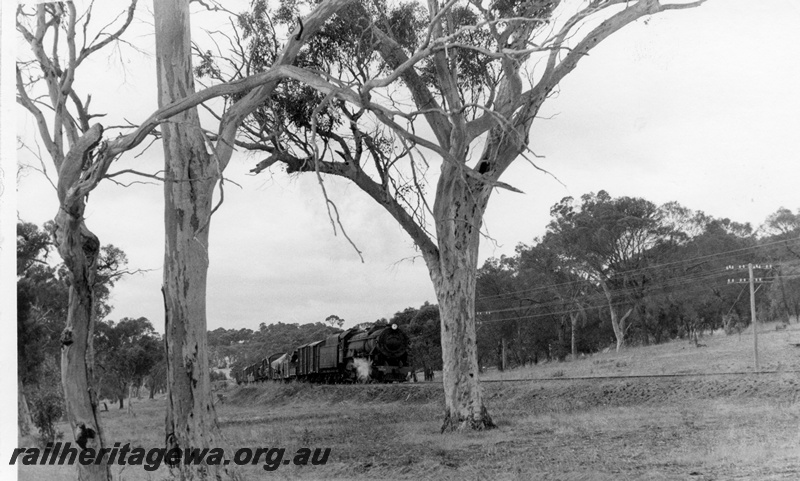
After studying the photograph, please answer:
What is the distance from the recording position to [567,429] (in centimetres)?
921

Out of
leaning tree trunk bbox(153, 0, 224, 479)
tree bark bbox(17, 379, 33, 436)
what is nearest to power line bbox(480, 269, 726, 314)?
tree bark bbox(17, 379, 33, 436)

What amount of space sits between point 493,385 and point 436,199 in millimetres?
6613

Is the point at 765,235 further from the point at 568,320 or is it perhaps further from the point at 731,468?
the point at 731,468

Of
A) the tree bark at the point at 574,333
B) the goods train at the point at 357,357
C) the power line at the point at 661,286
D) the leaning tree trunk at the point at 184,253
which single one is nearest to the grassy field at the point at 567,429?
the leaning tree trunk at the point at 184,253

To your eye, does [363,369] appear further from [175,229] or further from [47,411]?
[175,229]

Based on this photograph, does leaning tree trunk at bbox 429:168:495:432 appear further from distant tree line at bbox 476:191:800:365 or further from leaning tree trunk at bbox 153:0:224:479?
distant tree line at bbox 476:191:800:365

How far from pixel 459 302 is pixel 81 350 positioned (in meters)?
5.29

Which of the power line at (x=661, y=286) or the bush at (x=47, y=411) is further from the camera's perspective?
the power line at (x=661, y=286)

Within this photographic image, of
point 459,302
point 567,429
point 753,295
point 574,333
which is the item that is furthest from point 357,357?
point 567,429

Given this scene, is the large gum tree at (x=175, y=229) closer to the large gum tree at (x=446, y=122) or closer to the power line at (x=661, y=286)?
the large gum tree at (x=446, y=122)

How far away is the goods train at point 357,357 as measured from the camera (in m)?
20.2

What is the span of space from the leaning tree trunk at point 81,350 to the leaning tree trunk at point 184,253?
1.92 feet

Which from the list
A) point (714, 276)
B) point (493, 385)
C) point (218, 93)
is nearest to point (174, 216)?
point (218, 93)

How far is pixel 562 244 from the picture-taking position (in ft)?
87.4
